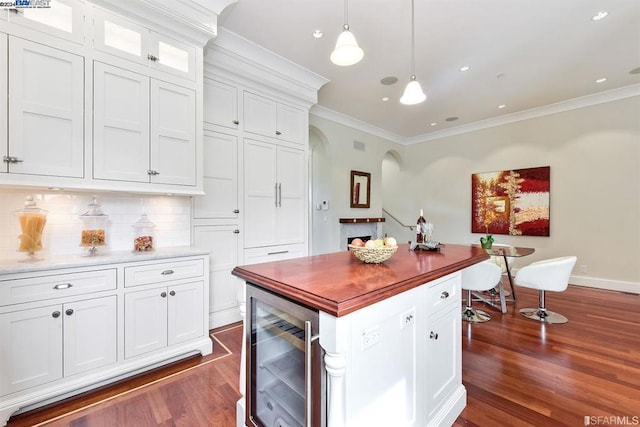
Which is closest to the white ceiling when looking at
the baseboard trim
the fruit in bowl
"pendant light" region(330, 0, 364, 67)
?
"pendant light" region(330, 0, 364, 67)

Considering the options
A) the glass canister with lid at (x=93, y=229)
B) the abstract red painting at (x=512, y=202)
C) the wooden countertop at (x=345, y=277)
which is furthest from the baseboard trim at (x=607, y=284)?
the glass canister with lid at (x=93, y=229)

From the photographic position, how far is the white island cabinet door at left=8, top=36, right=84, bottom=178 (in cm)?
179

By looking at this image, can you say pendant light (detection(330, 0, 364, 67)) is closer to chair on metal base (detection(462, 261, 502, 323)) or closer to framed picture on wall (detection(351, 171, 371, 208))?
chair on metal base (detection(462, 261, 502, 323))

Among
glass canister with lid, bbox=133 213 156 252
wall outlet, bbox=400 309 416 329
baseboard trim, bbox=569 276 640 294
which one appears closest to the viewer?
wall outlet, bbox=400 309 416 329

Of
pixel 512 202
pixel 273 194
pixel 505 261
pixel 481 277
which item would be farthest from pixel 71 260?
pixel 512 202

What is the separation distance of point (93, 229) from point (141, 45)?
1.60m

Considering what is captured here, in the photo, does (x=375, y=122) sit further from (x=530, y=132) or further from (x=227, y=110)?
(x=227, y=110)

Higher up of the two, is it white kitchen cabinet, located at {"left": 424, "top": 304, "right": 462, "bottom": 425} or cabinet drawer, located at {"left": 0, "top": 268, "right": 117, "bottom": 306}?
cabinet drawer, located at {"left": 0, "top": 268, "right": 117, "bottom": 306}

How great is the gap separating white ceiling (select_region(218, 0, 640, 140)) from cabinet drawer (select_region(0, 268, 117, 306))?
256cm

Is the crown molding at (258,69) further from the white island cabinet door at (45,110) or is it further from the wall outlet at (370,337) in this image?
the wall outlet at (370,337)

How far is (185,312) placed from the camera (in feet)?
7.85

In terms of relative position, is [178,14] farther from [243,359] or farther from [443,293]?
[443,293]

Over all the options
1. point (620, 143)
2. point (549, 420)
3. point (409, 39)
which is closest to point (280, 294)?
point (549, 420)

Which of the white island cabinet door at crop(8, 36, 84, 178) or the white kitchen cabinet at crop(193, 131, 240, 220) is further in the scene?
the white kitchen cabinet at crop(193, 131, 240, 220)
